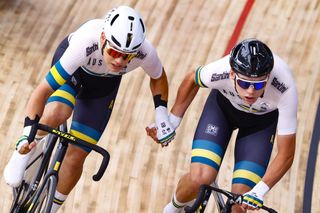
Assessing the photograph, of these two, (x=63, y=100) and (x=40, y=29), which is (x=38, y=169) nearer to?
(x=63, y=100)

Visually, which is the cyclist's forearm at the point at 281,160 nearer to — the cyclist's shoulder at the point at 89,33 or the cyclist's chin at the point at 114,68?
the cyclist's chin at the point at 114,68

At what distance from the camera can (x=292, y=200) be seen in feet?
20.4

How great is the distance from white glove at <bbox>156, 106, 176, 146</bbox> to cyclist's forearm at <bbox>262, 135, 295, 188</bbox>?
707 mm

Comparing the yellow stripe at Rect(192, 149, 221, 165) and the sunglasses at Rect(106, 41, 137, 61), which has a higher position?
the sunglasses at Rect(106, 41, 137, 61)

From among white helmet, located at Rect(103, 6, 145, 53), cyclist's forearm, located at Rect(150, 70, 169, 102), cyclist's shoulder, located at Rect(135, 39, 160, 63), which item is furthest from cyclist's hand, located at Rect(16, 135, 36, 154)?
cyclist's forearm, located at Rect(150, 70, 169, 102)

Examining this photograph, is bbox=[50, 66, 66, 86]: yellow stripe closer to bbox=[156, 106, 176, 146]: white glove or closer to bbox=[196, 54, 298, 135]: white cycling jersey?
bbox=[156, 106, 176, 146]: white glove

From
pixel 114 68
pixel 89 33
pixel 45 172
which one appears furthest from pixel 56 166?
pixel 89 33

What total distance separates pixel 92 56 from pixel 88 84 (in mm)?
331

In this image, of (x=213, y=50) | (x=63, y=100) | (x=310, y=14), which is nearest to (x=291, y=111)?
(x=63, y=100)

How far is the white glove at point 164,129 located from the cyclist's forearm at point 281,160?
707 millimetres

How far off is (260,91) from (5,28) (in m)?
3.57

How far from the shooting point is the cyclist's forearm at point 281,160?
15.5 feet

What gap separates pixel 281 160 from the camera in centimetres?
476

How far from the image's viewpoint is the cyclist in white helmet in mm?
4609
